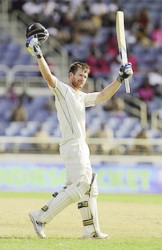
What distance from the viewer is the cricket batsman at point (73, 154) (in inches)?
443

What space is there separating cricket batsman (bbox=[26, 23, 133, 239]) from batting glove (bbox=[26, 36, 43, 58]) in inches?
0.7

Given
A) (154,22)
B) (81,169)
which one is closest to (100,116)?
(154,22)

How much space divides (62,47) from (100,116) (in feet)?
11.0

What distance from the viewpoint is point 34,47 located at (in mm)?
11086

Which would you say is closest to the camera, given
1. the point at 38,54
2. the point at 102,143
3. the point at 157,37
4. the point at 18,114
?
the point at 38,54

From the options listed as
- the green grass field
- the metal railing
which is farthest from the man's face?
the metal railing

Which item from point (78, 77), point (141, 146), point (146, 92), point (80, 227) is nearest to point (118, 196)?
point (141, 146)

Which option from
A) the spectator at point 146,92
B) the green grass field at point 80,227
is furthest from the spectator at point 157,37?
the green grass field at point 80,227

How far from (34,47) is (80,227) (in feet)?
10.9

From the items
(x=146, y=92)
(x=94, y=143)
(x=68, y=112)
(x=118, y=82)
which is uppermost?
(x=146, y=92)

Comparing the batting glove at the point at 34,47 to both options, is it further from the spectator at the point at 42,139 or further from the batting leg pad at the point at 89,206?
the spectator at the point at 42,139

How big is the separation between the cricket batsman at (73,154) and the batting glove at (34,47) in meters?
0.02

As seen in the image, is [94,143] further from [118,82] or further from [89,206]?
[89,206]

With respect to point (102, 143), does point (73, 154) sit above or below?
below
